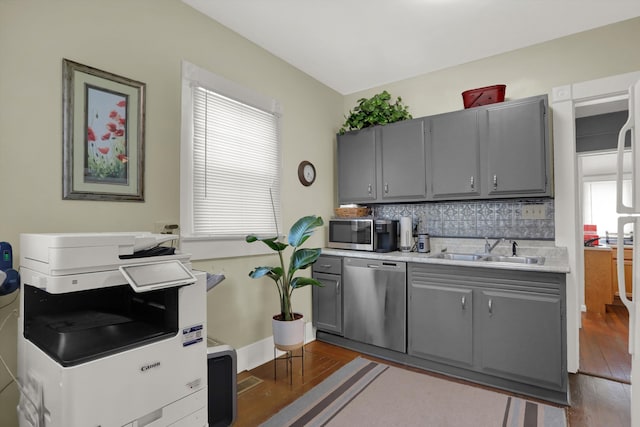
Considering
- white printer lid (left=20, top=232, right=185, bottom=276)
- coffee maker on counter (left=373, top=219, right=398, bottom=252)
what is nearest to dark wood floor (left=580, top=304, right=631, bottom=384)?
coffee maker on counter (left=373, top=219, right=398, bottom=252)

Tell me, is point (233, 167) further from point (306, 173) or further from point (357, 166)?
point (357, 166)

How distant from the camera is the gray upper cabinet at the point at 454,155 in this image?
292cm

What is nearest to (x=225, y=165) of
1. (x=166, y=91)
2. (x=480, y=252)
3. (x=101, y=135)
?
(x=166, y=91)

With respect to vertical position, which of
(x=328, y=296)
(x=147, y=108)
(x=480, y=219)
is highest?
(x=147, y=108)

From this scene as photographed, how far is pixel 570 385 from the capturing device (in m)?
2.49

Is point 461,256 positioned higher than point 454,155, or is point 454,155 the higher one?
point 454,155

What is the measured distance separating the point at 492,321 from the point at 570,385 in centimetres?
77

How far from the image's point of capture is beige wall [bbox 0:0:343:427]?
5.39 ft

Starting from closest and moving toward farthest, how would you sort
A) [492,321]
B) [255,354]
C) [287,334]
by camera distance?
[492,321] → [287,334] → [255,354]

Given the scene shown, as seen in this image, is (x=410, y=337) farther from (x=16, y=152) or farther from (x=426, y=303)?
(x=16, y=152)

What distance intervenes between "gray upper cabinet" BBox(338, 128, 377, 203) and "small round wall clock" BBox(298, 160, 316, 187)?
37 centimetres

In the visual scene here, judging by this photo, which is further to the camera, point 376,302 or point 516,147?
point 376,302

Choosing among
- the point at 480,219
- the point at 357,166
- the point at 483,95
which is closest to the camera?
the point at 483,95

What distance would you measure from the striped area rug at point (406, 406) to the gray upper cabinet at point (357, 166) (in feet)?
5.81
